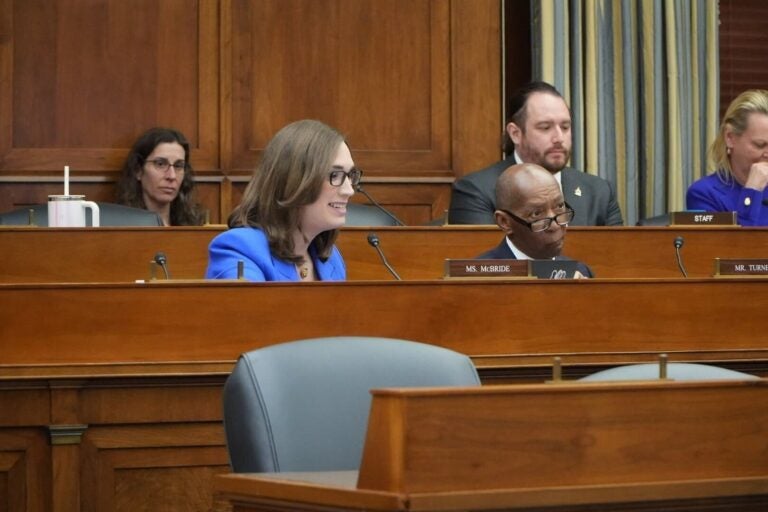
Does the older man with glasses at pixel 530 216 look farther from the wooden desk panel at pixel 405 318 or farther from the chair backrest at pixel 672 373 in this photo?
the chair backrest at pixel 672 373

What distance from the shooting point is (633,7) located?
7.47m

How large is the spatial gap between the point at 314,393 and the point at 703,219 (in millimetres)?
3163

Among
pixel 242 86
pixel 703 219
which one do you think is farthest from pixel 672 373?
pixel 242 86

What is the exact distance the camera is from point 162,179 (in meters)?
6.31

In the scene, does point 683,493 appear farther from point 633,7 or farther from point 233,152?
point 633,7

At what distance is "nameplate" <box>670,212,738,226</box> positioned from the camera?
17.5 ft

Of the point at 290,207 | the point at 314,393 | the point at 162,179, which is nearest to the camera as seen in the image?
the point at 314,393

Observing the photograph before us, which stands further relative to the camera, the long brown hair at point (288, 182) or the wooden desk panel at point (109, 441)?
the long brown hair at point (288, 182)

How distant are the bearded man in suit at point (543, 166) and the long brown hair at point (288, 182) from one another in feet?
5.87

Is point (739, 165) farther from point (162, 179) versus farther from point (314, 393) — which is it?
point (314, 393)

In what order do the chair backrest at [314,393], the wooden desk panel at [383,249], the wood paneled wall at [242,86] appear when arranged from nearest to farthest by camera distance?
the chair backrest at [314,393]
the wooden desk panel at [383,249]
the wood paneled wall at [242,86]

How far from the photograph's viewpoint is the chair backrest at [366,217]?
18.7 feet

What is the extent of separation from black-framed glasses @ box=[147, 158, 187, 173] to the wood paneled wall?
0.35m

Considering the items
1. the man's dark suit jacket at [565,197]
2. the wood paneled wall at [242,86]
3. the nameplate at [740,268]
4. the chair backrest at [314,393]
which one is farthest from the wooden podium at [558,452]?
the wood paneled wall at [242,86]
